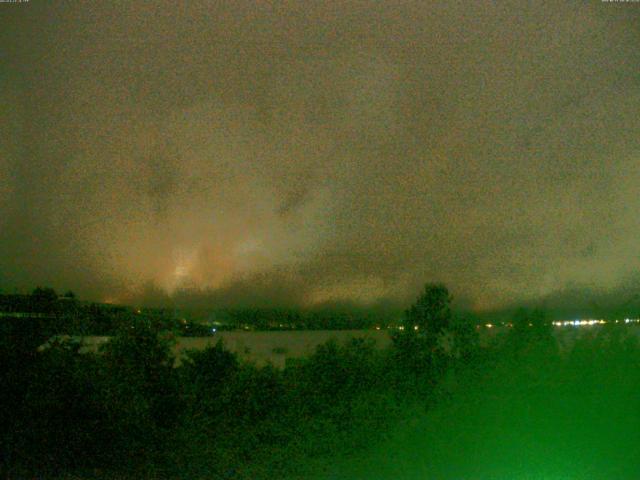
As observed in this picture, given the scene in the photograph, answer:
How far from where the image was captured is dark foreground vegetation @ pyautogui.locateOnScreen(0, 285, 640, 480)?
9.23 meters

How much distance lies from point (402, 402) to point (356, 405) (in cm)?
101

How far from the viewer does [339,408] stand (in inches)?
458

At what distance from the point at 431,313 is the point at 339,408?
271cm

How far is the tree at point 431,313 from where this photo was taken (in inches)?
510

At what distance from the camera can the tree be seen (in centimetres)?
1295

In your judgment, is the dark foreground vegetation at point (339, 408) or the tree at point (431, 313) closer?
the dark foreground vegetation at point (339, 408)

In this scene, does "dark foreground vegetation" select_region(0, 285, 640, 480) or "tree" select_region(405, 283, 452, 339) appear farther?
"tree" select_region(405, 283, 452, 339)

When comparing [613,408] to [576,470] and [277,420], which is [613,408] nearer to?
[576,470]

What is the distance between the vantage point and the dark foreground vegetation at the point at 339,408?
923 cm

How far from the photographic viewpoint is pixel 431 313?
511 inches

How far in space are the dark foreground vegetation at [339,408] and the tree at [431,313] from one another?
0.07 feet

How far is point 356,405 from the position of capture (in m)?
11.5

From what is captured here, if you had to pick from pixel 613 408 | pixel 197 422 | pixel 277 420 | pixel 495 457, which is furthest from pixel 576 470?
pixel 197 422

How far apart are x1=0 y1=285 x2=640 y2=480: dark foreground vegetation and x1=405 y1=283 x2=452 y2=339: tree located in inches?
0.9
